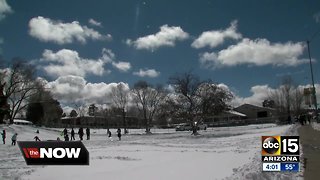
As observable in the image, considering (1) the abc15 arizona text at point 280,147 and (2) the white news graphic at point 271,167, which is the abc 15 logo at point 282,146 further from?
(2) the white news graphic at point 271,167

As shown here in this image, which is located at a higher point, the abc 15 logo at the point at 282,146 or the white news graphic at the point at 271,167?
the abc 15 logo at the point at 282,146

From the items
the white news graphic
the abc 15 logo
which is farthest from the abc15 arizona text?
the white news graphic

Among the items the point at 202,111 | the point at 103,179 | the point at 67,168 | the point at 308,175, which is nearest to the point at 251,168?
the point at 308,175

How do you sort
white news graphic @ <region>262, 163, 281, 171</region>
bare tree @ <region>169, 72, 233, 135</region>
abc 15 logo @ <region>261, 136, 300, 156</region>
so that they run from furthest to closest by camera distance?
bare tree @ <region>169, 72, 233, 135</region>
white news graphic @ <region>262, 163, 281, 171</region>
abc 15 logo @ <region>261, 136, 300, 156</region>

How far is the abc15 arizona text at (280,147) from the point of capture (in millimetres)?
9617

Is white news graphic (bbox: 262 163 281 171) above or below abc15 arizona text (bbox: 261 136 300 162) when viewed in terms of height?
below

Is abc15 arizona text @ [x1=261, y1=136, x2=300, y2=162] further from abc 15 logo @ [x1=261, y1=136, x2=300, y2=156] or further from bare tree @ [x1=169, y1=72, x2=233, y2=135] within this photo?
bare tree @ [x1=169, y1=72, x2=233, y2=135]

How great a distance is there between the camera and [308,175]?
10.3 metres

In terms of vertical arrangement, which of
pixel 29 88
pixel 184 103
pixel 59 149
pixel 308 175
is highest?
pixel 29 88

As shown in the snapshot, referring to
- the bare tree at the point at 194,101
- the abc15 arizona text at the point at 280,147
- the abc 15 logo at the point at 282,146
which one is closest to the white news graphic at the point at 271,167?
the abc15 arizona text at the point at 280,147

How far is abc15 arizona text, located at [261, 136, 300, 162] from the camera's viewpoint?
9.62 m

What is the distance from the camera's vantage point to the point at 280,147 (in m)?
9.61

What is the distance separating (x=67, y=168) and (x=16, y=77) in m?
69.1

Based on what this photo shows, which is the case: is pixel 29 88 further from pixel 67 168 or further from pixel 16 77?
pixel 67 168
